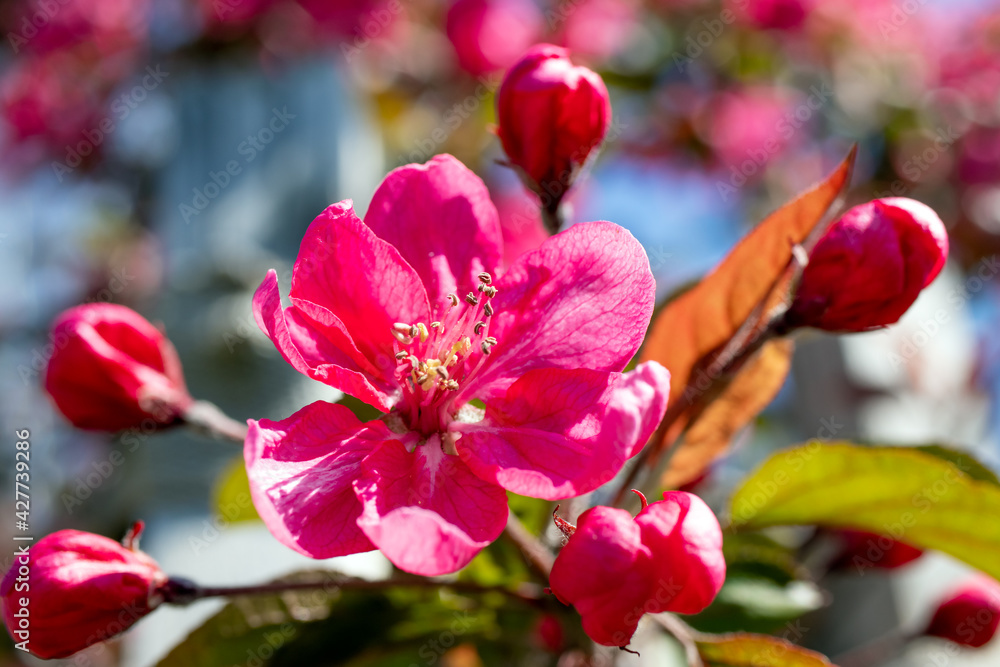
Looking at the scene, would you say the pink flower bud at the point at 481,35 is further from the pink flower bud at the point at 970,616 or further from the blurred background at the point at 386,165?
the pink flower bud at the point at 970,616

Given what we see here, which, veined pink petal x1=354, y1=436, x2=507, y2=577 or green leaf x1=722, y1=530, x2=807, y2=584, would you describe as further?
green leaf x1=722, y1=530, x2=807, y2=584

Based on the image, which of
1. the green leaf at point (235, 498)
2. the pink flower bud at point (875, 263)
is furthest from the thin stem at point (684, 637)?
the green leaf at point (235, 498)

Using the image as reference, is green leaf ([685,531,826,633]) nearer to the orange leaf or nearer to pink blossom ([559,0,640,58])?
the orange leaf

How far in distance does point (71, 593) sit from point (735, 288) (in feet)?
2.52

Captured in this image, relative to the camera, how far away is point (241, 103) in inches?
85.7

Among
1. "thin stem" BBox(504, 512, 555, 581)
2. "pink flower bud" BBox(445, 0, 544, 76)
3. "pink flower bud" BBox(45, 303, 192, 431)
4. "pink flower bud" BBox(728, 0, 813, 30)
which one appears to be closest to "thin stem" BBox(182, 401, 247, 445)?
"pink flower bud" BBox(45, 303, 192, 431)

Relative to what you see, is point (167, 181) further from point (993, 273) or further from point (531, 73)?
point (993, 273)

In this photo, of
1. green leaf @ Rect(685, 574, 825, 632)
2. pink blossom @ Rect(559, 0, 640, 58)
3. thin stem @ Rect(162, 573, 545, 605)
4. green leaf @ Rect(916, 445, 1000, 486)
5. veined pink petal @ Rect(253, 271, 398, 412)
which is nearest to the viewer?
veined pink petal @ Rect(253, 271, 398, 412)

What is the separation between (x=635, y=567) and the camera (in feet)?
2.26

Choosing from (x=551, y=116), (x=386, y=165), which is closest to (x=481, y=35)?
(x=386, y=165)

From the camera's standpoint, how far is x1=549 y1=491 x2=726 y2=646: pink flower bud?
2.25 feet

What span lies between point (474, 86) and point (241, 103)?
2.50 ft

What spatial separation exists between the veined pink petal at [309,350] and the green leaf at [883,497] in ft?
1.65

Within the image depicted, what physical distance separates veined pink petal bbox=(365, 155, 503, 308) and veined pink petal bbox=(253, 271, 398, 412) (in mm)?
129
